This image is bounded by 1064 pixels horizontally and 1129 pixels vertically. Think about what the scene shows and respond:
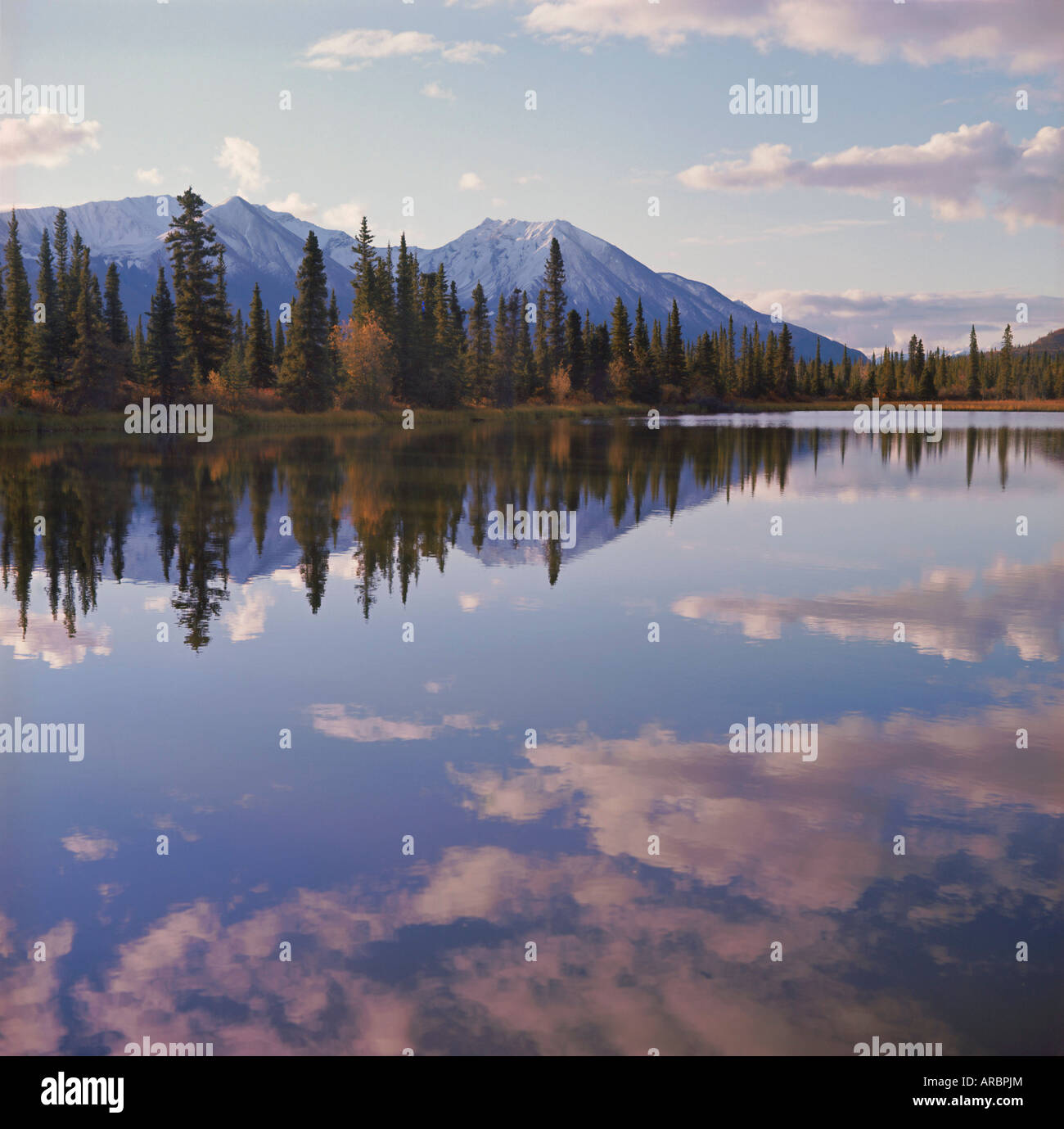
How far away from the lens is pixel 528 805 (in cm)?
909

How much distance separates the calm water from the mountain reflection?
0.32 m

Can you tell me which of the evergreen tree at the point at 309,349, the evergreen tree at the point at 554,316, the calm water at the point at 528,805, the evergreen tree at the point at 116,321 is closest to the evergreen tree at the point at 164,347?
the evergreen tree at the point at 309,349

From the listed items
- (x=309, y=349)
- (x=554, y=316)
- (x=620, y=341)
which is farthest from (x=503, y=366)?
(x=309, y=349)

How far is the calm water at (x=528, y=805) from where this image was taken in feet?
20.2

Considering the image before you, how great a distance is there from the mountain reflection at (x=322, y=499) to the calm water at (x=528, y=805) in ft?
1.04

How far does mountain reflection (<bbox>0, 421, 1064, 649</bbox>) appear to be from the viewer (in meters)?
20.8

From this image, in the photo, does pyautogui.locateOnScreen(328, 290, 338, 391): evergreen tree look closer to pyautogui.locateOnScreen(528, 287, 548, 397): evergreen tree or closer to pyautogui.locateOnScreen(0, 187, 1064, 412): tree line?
pyautogui.locateOnScreen(0, 187, 1064, 412): tree line

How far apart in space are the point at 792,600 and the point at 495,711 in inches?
323

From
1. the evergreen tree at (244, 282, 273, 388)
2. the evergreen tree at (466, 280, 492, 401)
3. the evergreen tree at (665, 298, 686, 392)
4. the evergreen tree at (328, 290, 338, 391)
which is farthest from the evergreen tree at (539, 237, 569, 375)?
the evergreen tree at (244, 282, 273, 388)

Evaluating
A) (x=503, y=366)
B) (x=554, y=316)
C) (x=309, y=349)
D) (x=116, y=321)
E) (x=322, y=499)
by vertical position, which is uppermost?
(x=554, y=316)

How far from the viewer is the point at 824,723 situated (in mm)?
11508

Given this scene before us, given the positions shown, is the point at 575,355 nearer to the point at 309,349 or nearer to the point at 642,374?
the point at 642,374

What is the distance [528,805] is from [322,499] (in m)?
26.3
